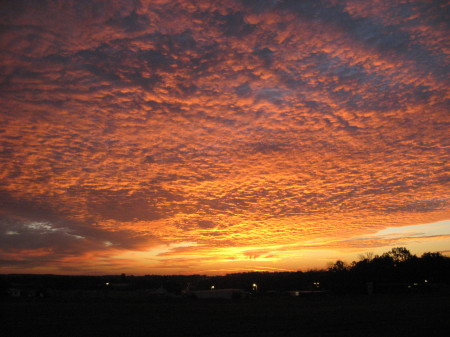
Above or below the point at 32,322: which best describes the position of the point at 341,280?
above

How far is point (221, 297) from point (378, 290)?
30.0 meters

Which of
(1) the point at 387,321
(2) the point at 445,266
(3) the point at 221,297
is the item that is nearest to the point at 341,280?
(2) the point at 445,266

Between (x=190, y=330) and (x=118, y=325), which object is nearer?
(x=190, y=330)

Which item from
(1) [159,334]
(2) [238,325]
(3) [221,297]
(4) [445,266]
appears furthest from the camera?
(4) [445,266]

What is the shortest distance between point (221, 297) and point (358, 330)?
51419 mm

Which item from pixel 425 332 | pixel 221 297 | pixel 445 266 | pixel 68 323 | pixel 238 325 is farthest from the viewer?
pixel 445 266

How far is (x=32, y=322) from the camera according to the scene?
2795 cm

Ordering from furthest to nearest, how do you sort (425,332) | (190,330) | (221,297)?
(221,297), (190,330), (425,332)

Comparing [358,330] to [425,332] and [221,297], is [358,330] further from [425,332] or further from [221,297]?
[221,297]

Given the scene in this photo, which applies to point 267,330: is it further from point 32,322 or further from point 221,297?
point 221,297

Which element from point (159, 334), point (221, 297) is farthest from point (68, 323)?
point (221, 297)

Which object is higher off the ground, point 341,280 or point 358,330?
point 341,280

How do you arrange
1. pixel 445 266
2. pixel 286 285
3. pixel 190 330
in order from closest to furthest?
pixel 190 330
pixel 445 266
pixel 286 285

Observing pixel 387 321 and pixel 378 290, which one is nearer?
pixel 387 321
